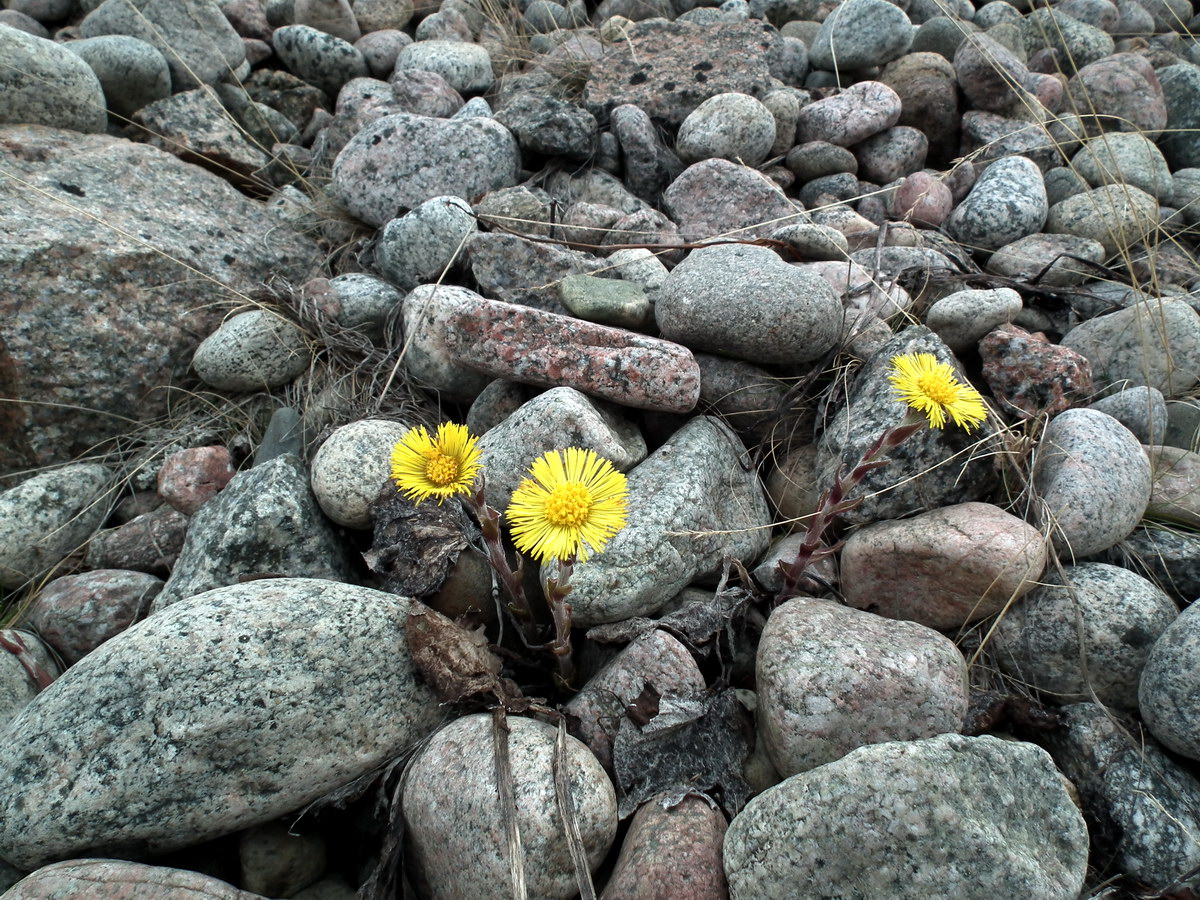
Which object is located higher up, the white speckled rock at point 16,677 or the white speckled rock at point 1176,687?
the white speckled rock at point 1176,687

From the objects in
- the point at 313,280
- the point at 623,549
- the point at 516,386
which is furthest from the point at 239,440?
the point at 623,549

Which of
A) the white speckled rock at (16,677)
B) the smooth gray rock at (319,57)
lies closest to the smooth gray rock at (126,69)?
the smooth gray rock at (319,57)

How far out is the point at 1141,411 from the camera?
2.07 m

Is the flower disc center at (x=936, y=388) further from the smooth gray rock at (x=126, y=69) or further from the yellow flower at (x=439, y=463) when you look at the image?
the smooth gray rock at (x=126, y=69)

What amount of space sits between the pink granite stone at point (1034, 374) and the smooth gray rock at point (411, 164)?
2107 millimetres

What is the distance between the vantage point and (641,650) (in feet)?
5.51

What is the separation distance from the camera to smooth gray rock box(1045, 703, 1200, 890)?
1.39 metres

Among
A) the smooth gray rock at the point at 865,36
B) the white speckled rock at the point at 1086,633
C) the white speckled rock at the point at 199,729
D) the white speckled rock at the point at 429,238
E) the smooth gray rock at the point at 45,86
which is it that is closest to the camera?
the white speckled rock at the point at 199,729

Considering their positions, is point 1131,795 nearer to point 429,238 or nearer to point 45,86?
point 429,238

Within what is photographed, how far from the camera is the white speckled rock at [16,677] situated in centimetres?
181

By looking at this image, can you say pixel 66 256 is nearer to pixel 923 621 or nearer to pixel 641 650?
pixel 641 650

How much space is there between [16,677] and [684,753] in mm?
1733

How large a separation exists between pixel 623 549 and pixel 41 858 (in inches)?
53.8

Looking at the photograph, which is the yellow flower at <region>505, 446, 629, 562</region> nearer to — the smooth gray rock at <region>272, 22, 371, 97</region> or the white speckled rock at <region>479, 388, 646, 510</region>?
the white speckled rock at <region>479, 388, 646, 510</region>
